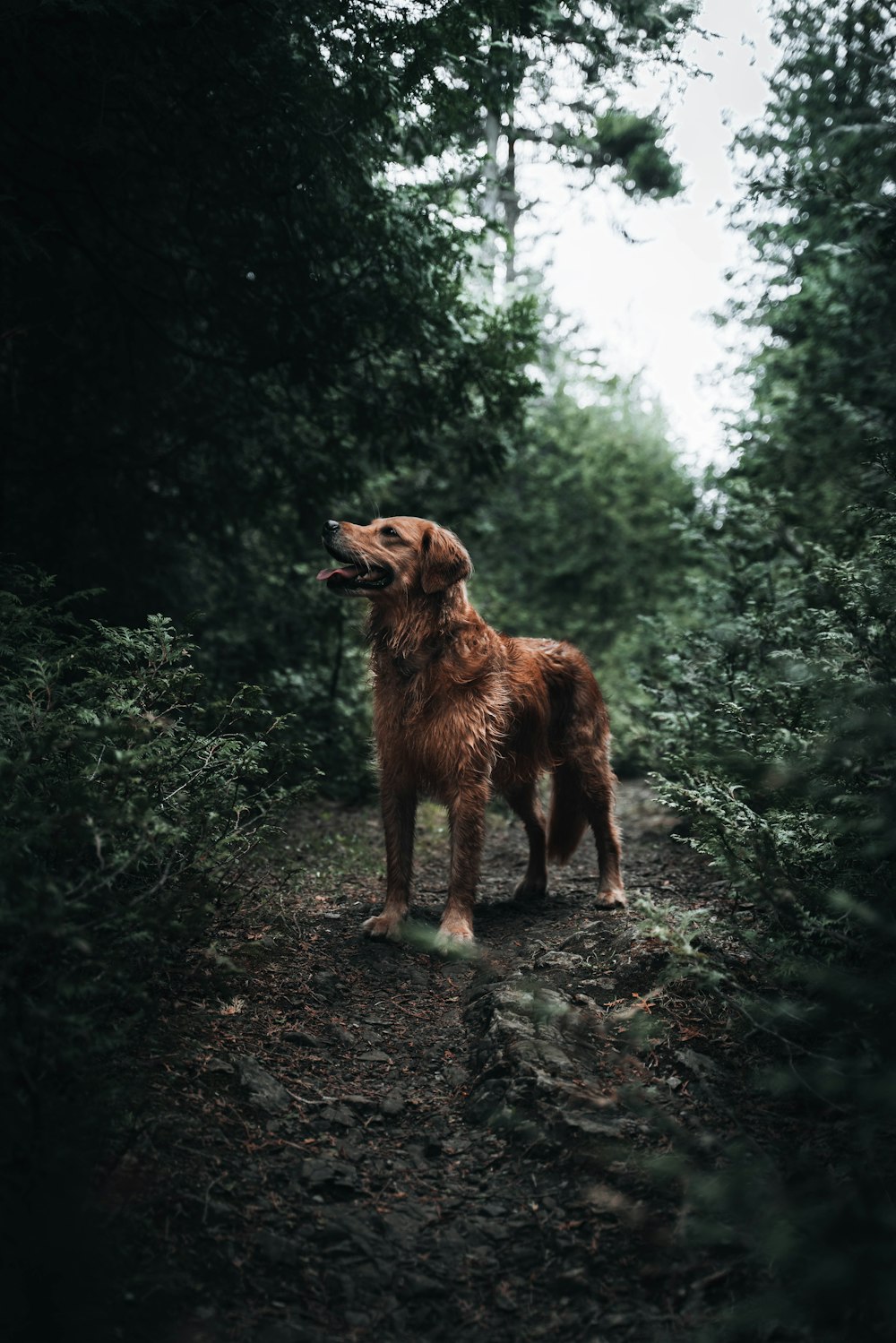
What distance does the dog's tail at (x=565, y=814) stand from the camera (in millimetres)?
5531

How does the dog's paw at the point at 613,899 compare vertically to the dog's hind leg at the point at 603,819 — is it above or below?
below

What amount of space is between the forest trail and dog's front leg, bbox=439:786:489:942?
0.29 meters

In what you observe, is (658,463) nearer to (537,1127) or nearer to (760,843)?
(760,843)

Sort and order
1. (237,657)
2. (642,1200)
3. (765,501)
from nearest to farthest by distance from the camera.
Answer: (642,1200) → (765,501) → (237,657)

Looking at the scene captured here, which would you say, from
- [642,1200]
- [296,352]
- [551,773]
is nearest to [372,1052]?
[642,1200]

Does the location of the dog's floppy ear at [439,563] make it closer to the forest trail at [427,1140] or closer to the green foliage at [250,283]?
the green foliage at [250,283]

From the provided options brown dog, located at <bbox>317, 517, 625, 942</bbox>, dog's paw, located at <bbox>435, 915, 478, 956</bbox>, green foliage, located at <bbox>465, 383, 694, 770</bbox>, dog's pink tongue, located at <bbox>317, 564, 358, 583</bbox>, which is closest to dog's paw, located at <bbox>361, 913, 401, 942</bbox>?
brown dog, located at <bbox>317, 517, 625, 942</bbox>

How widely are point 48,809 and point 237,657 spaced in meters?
5.47

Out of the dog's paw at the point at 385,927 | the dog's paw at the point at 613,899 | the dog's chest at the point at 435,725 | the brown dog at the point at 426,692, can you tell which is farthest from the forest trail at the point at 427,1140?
the dog's chest at the point at 435,725

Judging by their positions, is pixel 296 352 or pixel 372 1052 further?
pixel 296 352

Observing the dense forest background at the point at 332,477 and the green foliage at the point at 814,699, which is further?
the dense forest background at the point at 332,477

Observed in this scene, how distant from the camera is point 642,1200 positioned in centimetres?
246

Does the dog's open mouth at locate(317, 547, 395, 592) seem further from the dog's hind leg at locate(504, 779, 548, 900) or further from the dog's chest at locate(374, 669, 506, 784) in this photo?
the dog's hind leg at locate(504, 779, 548, 900)

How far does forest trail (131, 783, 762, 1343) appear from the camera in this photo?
7.13ft
